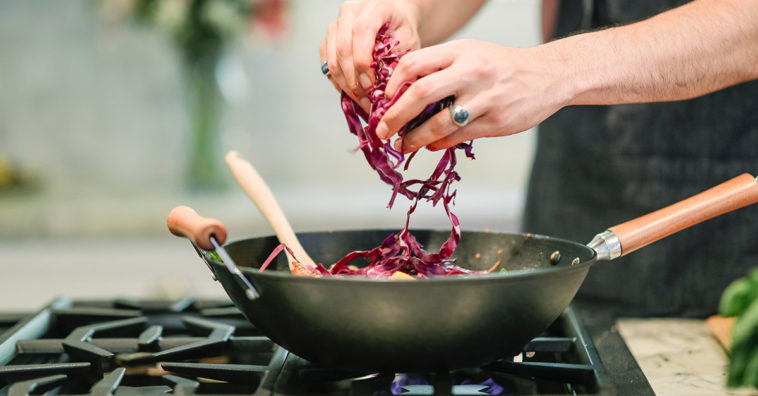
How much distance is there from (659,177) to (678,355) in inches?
22.3

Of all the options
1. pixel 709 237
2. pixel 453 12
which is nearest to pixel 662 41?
pixel 453 12

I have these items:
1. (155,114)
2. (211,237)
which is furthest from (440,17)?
(155,114)

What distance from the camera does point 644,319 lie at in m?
1.09

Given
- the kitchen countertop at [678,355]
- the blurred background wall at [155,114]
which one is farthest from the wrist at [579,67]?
the blurred background wall at [155,114]

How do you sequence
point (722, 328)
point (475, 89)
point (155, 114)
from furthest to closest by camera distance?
1. point (155, 114)
2. point (722, 328)
3. point (475, 89)

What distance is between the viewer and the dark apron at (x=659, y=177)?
1.33m

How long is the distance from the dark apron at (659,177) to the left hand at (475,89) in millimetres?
678

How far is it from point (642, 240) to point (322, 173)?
2.25 metres

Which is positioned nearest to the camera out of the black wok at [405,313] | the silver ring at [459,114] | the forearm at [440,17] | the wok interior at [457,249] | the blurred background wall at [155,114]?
the black wok at [405,313]

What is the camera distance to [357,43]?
89 cm

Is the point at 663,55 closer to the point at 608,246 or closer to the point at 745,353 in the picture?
the point at 608,246

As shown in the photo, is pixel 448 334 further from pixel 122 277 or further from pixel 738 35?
pixel 122 277

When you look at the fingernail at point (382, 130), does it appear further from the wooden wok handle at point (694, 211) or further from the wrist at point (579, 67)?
the wooden wok handle at point (694, 211)

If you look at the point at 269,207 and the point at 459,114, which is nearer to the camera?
the point at 459,114
